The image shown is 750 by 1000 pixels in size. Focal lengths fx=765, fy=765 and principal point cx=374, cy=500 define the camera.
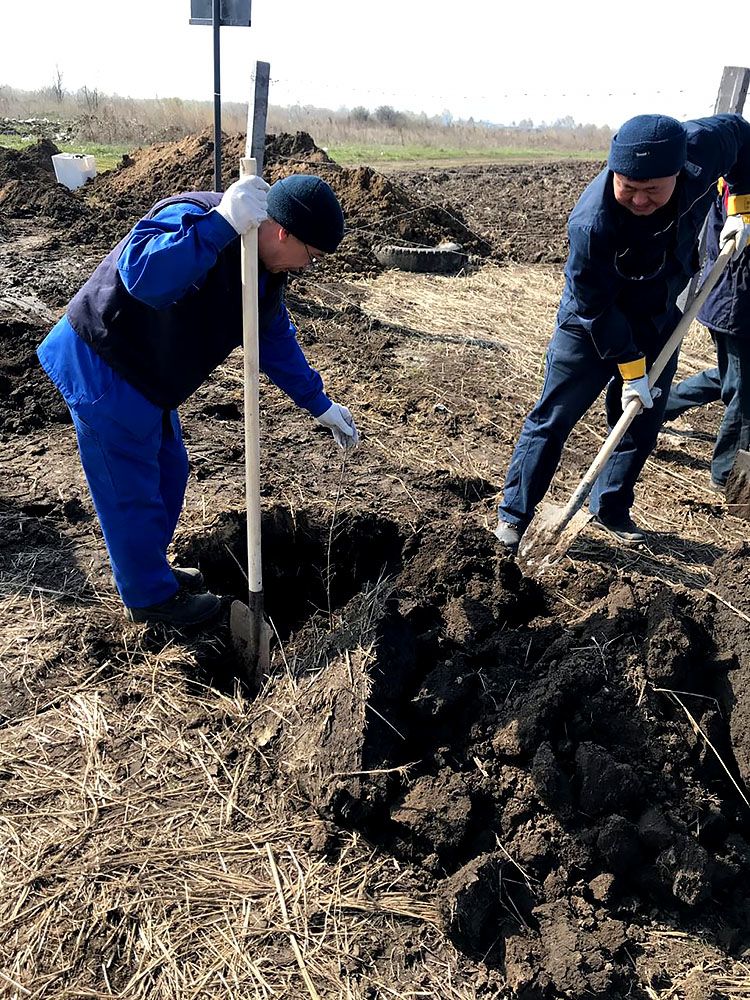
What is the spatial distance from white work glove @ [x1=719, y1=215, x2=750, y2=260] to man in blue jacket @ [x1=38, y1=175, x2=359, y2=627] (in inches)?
96.1

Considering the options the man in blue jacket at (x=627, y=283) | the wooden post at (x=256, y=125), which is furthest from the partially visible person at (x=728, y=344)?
the wooden post at (x=256, y=125)

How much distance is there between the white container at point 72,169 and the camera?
543 inches

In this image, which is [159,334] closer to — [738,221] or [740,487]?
[738,221]

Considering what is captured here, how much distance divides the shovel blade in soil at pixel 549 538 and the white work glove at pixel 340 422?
1029mm

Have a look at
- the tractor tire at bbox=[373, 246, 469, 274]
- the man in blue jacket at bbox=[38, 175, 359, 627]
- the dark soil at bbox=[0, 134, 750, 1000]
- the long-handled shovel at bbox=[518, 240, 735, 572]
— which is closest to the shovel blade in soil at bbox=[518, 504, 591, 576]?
the long-handled shovel at bbox=[518, 240, 735, 572]

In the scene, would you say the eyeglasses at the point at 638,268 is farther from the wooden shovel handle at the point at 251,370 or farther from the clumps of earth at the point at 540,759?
the wooden shovel handle at the point at 251,370

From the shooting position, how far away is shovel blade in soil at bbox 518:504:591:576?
3.74 metres

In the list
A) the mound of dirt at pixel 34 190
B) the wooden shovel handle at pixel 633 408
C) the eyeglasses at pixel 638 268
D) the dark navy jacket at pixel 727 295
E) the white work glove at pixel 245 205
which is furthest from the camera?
the mound of dirt at pixel 34 190

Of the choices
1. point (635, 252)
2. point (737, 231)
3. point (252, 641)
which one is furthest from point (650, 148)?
point (252, 641)

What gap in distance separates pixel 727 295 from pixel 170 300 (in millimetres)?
3490

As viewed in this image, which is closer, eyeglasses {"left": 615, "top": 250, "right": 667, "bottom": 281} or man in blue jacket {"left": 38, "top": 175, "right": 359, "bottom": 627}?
man in blue jacket {"left": 38, "top": 175, "right": 359, "bottom": 627}

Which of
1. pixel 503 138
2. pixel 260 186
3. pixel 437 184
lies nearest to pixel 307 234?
pixel 260 186

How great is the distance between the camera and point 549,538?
3867 mm

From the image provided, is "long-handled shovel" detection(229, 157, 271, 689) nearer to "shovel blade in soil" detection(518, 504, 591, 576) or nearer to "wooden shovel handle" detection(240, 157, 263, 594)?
"wooden shovel handle" detection(240, 157, 263, 594)
